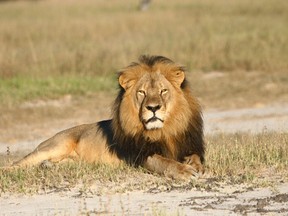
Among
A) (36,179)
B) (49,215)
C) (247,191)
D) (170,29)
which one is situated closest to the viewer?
(49,215)

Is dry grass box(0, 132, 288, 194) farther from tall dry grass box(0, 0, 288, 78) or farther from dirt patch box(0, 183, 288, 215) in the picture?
tall dry grass box(0, 0, 288, 78)

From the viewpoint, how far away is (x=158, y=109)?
20.9 ft

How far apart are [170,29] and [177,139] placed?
1424 centimetres

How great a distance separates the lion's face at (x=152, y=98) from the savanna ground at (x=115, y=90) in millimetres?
401

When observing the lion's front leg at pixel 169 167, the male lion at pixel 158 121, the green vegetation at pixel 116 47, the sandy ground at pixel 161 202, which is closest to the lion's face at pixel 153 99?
the male lion at pixel 158 121

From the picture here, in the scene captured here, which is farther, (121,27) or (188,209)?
(121,27)

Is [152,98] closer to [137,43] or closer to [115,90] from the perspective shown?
[115,90]

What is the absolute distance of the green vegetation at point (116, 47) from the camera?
14.7 metres

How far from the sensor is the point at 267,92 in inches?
516

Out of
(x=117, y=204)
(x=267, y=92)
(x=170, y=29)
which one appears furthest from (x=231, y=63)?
(x=117, y=204)

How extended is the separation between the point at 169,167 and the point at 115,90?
283 inches

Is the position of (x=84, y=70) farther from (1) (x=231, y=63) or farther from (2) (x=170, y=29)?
(2) (x=170, y=29)

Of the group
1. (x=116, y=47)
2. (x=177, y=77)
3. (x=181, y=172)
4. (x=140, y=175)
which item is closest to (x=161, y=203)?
(x=181, y=172)

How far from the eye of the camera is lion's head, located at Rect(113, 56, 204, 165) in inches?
254
